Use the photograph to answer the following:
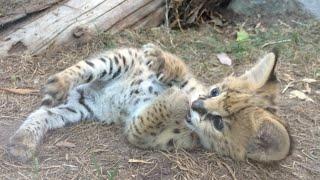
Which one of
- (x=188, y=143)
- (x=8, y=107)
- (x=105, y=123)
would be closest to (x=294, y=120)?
(x=188, y=143)

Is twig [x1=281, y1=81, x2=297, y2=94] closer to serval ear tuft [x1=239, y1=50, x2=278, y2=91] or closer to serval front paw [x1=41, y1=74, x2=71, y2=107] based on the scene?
serval ear tuft [x1=239, y1=50, x2=278, y2=91]

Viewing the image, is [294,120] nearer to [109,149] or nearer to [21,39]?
[109,149]

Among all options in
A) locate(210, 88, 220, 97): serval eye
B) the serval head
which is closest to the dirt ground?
the serval head

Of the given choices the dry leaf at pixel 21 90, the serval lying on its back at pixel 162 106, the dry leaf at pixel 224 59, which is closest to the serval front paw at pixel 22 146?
the serval lying on its back at pixel 162 106

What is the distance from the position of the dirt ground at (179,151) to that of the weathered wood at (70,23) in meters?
0.10

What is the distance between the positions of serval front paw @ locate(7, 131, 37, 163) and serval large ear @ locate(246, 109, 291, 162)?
1.40 meters

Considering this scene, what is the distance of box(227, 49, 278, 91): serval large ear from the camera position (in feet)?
13.5

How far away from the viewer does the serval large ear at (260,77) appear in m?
4.12

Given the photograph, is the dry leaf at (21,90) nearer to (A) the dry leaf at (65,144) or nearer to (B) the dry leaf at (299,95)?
(A) the dry leaf at (65,144)

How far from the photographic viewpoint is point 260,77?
417 centimetres

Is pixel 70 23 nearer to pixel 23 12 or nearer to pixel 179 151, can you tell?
pixel 23 12

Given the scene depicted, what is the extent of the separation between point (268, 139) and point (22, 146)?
5.17 ft

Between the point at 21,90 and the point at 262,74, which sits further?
the point at 21,90

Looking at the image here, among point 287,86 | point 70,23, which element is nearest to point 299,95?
point 287,86
